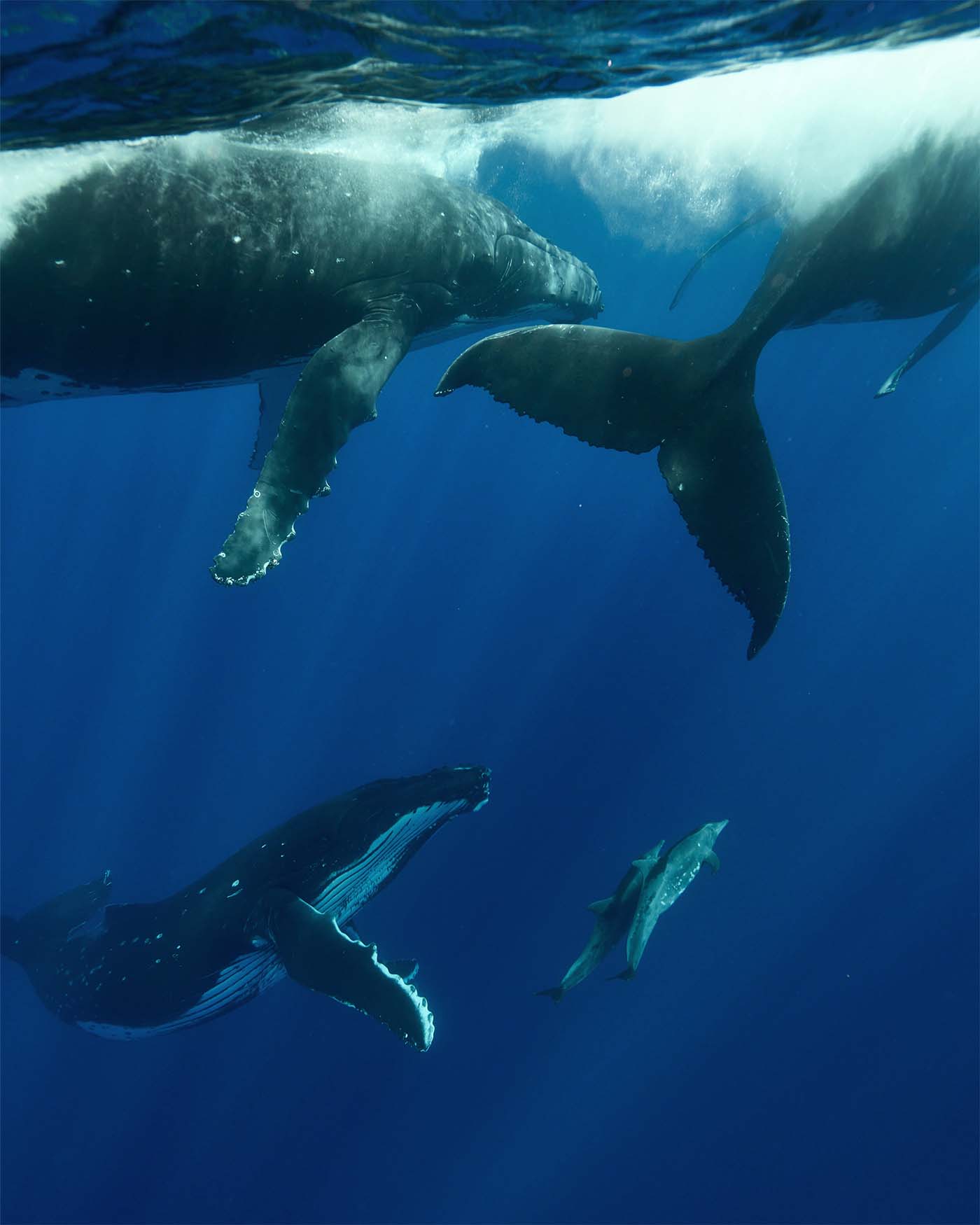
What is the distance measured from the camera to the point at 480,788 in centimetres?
1041

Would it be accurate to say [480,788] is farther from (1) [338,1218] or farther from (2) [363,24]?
(1) [338,1218]

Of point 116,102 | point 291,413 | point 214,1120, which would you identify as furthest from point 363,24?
point 214,1120

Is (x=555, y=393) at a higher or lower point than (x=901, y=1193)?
higher

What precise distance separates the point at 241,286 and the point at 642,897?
310 inches

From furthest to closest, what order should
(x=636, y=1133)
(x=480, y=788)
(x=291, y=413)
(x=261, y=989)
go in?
(x=636, y=1133) < (x=261, y=989) < (x=480, y=788) < (x=291, y=413)

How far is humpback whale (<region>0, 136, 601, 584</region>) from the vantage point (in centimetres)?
532

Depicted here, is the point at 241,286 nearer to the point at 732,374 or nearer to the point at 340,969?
the point at 732,374

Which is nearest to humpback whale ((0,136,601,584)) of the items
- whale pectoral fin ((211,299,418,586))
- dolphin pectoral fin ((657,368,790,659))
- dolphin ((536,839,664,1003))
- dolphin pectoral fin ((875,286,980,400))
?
whale pectoral fin ((211,299,418,586))

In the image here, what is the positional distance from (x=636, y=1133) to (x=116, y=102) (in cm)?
2231

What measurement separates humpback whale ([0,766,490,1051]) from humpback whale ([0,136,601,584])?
564 centimetres

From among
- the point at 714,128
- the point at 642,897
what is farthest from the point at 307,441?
the point at 714,128

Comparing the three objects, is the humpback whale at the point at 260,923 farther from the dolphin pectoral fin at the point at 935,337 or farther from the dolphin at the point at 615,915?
the dolphin pectoral fin at the point at 935,337

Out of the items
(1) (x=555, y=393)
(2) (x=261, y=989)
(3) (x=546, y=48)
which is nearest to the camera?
(1) (x=555, y=393)

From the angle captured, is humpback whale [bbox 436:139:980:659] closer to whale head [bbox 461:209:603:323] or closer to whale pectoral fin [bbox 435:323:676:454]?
whale pectoral fin [bbox 435:323:676:454]
